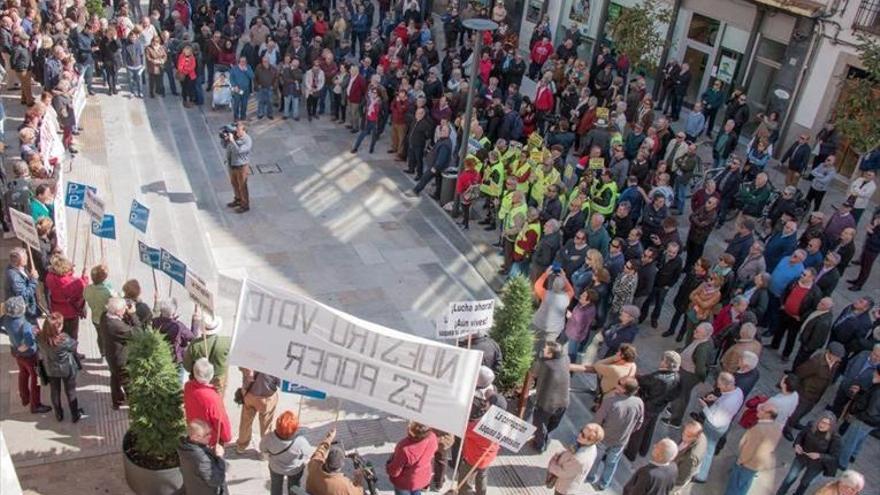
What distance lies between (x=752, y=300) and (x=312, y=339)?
23.4 ft

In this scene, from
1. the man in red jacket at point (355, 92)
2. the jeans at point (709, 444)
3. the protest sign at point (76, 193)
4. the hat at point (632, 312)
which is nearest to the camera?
the jeans at point (709, 444)

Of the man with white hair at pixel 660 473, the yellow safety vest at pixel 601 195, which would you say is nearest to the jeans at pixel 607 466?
the man with white hair at pixel 660 473

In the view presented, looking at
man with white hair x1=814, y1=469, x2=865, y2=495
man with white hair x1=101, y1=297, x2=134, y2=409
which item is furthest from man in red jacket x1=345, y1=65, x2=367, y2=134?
man with white hair x1=814, y1=469, x2=865, y2=495

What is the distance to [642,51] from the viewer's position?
20.8 meters

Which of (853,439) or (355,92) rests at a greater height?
(355,92)

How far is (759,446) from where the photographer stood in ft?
28.8

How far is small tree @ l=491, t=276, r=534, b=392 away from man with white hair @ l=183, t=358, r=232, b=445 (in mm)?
3503

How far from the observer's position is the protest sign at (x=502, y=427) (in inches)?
310

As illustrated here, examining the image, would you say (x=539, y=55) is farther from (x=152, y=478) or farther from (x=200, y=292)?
(x=152, y=478)

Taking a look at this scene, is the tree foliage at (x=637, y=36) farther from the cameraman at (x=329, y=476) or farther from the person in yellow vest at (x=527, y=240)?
the cameraman at (x=329, y=476)

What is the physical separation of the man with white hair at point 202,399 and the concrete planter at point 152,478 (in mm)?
536

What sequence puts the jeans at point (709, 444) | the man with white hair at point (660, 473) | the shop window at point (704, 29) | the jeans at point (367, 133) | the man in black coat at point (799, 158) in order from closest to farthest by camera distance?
the man with white hair at point (660, 473) < the jeans at point (709, 444) < the man in black coat at point (799, 158) < the jeans at point (367, 133) < the shop window at point (704, 29)

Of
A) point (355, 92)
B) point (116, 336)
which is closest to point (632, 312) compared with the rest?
point (116, 336)

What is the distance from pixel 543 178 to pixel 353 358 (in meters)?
7.63
